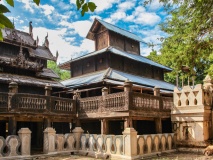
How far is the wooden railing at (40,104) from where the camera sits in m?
13.9

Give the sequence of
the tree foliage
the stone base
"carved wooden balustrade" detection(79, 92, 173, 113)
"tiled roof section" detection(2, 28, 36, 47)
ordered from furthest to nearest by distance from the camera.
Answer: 1. "tiled roof section" detection(2, 28, 36, 47)
2. "carved wooden balustrade" detection(79, 92, 173, 113)
3. the stone base
4. the tree foliage

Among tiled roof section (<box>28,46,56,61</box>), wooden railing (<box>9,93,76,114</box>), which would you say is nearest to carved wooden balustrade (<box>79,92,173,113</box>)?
wooden railing (<box>9,93,76,114</box>)

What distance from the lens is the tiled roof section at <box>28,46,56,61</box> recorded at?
2202cm

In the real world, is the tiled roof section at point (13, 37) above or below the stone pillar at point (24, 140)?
above

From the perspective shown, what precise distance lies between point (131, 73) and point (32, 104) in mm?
12606

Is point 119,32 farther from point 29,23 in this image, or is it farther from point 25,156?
point 25,156

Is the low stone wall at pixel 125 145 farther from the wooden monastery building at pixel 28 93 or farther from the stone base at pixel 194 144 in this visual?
the wooden monastery building at pixel 28 93

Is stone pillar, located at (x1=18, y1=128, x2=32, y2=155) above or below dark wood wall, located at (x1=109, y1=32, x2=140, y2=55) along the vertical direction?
below

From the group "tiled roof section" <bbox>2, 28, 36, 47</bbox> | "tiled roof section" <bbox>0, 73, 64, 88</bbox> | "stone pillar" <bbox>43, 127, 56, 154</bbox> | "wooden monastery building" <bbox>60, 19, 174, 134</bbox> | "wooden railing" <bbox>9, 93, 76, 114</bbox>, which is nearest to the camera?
"stone pillar" <bbox>43, 127, 56, 154</bbox>

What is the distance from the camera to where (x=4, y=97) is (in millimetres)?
13500

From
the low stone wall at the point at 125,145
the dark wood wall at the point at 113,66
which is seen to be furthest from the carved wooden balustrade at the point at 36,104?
the dark wood wall at the point at 113,66

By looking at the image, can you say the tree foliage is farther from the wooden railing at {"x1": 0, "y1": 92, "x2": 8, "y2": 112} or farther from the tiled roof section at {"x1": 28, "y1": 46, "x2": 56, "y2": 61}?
the tiled roof section at {"x1": 28, "y1": 46, "x2": 56, "y2": 61}

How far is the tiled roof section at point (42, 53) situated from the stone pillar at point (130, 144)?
13.3 meters

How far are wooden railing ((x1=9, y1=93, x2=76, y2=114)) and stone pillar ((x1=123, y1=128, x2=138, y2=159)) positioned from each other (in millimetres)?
5663
